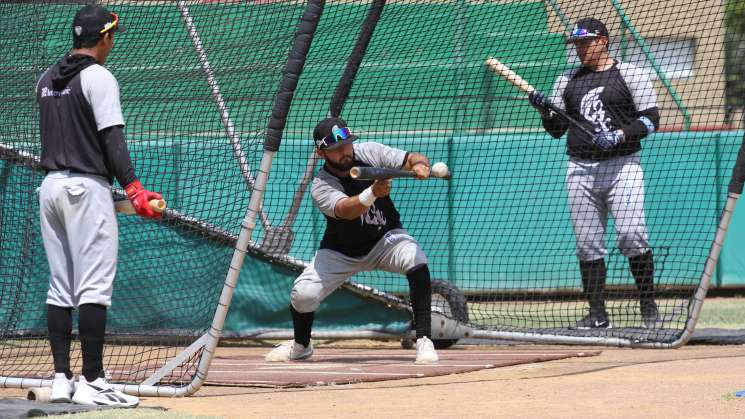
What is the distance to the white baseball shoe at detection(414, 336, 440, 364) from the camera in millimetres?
7191

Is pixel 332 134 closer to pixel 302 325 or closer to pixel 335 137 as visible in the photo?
pixel 335 137

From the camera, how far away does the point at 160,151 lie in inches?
321

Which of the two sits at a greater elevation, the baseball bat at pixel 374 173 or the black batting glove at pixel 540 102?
the black batting glove at pixel 540 102

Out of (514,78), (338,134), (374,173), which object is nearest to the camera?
(374,173)

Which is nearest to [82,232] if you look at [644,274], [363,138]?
[644,274]

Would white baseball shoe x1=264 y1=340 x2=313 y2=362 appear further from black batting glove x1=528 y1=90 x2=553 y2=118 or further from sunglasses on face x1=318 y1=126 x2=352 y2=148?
black batting glove x1=528 y1=90 x2=553 y2=118

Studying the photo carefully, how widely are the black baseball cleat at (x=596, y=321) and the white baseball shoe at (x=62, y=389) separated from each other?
4158 millimetres

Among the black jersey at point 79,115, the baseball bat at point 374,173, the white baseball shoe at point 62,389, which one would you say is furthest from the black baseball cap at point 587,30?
the white baseball shoe at point 62,389

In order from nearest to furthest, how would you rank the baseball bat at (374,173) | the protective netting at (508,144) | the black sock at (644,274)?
1. the baseball bat at (374,173)
2. the black sock at (644,274)
3. the protective netting at (508,144)

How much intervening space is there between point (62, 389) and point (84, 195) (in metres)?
0.89

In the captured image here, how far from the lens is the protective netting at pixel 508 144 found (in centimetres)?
885

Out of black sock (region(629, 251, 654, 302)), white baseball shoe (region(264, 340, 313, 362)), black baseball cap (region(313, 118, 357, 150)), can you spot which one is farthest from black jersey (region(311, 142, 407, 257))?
black sock (region(629, 251, 654, 302))

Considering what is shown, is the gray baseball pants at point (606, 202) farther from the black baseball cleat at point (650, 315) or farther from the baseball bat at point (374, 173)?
the baseball bat at point (374, 173)

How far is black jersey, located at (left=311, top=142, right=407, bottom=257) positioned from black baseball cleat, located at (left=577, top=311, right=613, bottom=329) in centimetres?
173
